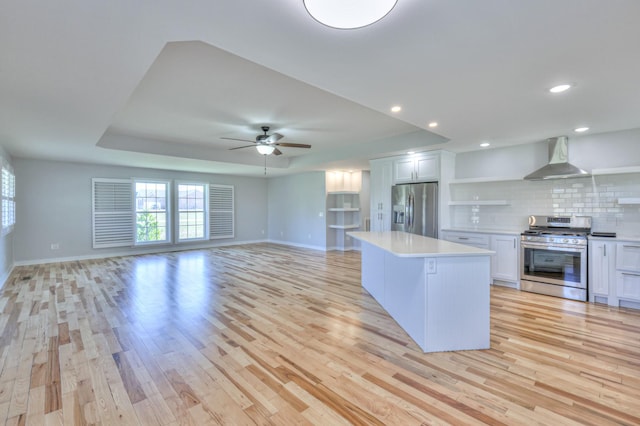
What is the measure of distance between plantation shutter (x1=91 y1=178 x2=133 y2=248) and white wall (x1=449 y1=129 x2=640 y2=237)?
7770 millimetres

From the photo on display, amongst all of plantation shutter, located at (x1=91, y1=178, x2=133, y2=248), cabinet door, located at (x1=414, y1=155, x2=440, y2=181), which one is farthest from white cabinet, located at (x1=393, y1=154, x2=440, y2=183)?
plantation shutter, located at (x1=91, y1=178, x2=133, y2=248)

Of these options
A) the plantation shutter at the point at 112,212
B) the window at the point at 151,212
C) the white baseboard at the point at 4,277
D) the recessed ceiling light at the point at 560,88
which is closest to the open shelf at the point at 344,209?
the window at the point at 151,212

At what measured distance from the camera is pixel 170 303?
382 centimetres

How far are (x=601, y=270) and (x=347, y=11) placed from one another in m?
4.58

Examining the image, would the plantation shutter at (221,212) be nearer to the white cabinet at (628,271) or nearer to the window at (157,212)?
the window at (157,212)

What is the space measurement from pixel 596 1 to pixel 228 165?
6.78 m

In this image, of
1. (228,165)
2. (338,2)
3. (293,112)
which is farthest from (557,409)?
(228,165)

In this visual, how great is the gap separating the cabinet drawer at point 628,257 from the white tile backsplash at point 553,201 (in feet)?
1.73

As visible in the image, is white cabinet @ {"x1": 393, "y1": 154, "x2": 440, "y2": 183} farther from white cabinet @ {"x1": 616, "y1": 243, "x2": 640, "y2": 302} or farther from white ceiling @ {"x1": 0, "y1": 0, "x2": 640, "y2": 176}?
white cabinet @ {"x1": 616, "y1": 243, "x2": 640, "y2": 302}

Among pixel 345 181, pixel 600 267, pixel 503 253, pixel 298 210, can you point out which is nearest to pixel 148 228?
pixel 298 210

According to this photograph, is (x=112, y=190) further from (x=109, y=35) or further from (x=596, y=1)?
(x=596, y=1)

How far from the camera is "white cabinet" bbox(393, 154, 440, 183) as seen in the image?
5.32 m

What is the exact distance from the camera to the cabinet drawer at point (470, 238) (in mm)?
4688

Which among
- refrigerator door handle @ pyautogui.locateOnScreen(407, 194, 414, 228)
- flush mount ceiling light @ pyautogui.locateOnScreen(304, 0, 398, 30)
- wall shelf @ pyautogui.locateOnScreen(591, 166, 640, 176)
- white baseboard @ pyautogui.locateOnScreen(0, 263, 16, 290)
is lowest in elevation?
white baseboard @ pyautogui.locateOnScreen(0, 263, 16, 290)
